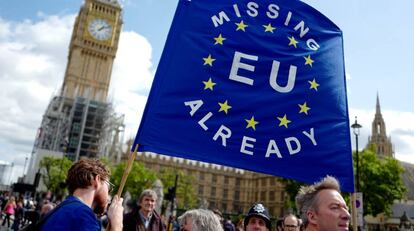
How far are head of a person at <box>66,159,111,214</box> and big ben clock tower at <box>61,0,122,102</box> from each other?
250 ft

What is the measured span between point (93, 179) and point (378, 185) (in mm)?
39155

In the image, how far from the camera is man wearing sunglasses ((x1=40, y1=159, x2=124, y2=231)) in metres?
2.04

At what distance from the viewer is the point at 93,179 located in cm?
243

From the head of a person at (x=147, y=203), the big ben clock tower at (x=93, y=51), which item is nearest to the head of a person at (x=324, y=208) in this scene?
the head of a person at (x=147, y=203)

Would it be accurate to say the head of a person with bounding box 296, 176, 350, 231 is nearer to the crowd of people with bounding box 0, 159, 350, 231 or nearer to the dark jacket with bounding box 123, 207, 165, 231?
the crowd of people with bounding box 0, 159, 350, 231

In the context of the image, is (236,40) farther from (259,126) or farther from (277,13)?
(259,126)

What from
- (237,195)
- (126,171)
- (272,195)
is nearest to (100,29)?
(237,195)

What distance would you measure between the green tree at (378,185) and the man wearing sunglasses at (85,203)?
124ft

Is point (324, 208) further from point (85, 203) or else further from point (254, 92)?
point (254, 92)

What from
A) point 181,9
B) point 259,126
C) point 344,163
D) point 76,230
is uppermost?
point 181,9

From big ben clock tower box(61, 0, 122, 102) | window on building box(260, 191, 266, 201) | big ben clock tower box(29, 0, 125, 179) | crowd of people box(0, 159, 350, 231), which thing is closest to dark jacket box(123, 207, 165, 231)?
crowd of people box(0, 159, 350, 231)

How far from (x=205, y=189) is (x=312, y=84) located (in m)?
88.5

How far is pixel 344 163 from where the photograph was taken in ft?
13.6

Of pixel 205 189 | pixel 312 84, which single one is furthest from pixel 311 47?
pixel 205 189
